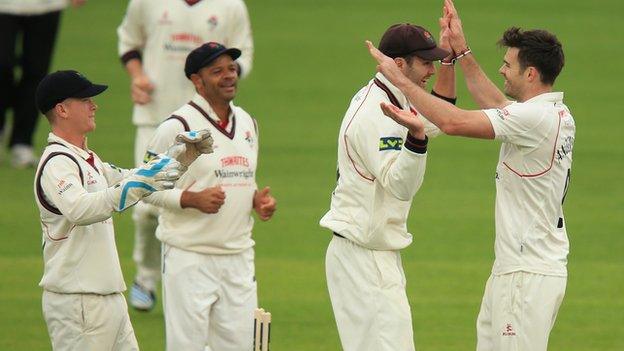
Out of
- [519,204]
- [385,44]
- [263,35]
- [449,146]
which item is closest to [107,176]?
[385,44]

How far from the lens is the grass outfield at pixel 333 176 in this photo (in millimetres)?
10977

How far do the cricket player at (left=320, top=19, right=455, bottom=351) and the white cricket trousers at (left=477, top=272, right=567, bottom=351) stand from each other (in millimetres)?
500

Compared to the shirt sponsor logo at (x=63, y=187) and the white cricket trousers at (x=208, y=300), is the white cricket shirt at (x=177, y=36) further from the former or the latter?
the shirt sponsor logo at (x=63, y=187)

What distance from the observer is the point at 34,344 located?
1009 centimetres

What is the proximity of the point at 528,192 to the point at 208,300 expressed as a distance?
2222mm

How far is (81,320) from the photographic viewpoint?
7.71 meters

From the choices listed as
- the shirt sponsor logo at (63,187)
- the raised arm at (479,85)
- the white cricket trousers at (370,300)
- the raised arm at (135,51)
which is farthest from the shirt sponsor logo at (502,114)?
the raised arm at (135,51)

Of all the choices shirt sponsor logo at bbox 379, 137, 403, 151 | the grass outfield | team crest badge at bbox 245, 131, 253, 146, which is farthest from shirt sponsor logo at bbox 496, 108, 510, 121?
the grass outfield

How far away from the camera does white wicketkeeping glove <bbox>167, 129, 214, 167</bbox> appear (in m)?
7.61

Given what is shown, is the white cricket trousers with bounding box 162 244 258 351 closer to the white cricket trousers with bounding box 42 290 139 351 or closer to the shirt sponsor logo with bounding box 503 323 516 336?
the white cricket trousers with bounding box 42 290 139 351

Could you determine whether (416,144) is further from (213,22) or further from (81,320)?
(213,22)

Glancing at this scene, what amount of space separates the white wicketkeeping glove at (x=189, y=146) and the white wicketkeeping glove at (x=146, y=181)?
184mm

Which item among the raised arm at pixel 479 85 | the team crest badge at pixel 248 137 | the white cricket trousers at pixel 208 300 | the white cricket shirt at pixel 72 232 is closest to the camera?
the white cricket shirt at pixel 72 232

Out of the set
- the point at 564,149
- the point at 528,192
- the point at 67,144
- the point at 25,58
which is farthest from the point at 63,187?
the point at 25,58
